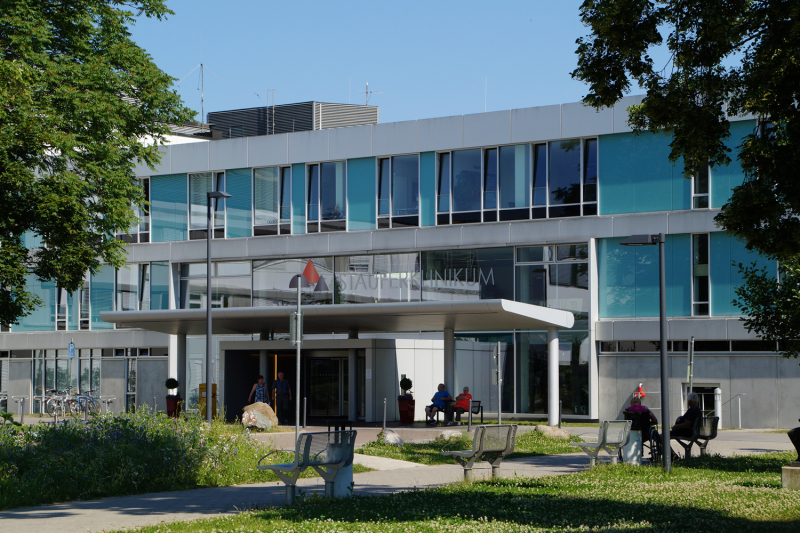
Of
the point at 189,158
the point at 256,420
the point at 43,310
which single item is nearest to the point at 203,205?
the point at 189,158

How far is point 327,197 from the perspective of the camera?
36.3 m

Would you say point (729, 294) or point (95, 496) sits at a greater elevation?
point (729, 294)

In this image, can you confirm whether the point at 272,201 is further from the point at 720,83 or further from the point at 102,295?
the point at 720,83

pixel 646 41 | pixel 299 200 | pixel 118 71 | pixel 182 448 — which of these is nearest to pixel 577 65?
pixel 646 41

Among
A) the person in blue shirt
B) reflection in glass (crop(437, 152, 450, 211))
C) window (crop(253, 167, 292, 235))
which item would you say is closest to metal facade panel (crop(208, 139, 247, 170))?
window (crop(253, 167, 292, 235))

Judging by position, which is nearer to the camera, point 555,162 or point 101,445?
point 101,445

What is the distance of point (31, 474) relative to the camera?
12742 mm

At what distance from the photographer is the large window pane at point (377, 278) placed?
34431mm

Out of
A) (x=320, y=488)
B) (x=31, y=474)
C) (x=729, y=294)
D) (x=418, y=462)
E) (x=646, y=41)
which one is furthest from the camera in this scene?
(x=729, y=294)

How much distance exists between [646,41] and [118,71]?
52.5 ft

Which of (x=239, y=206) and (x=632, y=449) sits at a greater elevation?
(x=239, y=206)

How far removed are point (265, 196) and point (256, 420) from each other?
1283 centimetres

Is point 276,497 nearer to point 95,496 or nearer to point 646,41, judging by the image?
point 95,496

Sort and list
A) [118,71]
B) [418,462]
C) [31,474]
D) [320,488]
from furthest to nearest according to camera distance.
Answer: [118,71]
[418,462]
[320,488]
[31,474]
